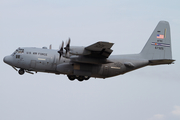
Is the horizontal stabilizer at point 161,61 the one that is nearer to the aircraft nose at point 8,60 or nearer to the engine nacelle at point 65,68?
the engine nacelle at point 65,68

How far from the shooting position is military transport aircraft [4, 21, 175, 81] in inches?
907

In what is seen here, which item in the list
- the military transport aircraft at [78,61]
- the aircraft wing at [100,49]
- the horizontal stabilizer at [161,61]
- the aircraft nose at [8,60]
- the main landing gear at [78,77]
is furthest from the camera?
the main landing gear at [78,77]

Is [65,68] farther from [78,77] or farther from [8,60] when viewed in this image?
Answer: [8,60]

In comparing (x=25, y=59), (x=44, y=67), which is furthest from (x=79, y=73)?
(x=25, y=59)

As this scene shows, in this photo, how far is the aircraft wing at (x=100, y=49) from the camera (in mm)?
21688

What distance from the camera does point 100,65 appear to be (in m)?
24.7

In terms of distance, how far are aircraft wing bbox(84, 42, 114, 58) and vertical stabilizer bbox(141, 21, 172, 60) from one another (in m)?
4.84

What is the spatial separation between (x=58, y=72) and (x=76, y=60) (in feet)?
6.70

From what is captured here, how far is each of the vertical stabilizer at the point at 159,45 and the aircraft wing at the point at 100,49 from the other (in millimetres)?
4839

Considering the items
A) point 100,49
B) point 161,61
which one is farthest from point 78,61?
point 161,61

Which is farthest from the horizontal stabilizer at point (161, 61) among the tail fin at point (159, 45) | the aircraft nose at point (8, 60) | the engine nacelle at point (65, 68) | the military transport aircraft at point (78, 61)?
the aircraft nose at point (8, 60)

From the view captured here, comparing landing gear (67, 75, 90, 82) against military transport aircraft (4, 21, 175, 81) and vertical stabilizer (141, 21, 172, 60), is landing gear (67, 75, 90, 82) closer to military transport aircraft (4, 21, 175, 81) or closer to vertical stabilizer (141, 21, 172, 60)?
military transport aircraft (4, 21, 175, 81)

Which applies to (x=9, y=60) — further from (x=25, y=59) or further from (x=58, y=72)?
(x=58, y=72)

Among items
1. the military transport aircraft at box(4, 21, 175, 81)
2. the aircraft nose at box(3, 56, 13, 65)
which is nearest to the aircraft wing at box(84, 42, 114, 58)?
the military transport aircraft at box(4, 21, 175, 81)
